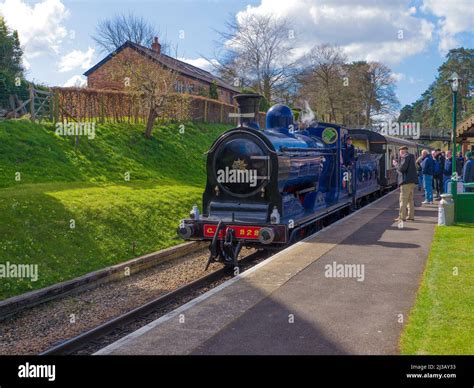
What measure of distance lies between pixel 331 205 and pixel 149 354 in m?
8.91

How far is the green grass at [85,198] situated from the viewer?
31.8 ft

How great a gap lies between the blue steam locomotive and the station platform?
791 millimetres

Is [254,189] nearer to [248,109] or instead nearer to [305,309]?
[248,109]

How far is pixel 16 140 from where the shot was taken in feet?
55.9

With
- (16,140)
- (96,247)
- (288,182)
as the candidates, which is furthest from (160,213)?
(16,140)

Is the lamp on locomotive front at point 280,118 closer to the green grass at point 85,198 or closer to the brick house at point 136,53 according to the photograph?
the green grass at point 85,198

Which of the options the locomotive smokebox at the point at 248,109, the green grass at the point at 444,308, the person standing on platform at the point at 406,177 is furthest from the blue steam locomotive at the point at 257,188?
the green grass at the point at 444,308

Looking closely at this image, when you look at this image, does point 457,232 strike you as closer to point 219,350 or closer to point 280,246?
point 280,246

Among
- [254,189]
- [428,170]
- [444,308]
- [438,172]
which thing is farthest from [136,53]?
[444,308]

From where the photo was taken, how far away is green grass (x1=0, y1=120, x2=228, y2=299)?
970 cm

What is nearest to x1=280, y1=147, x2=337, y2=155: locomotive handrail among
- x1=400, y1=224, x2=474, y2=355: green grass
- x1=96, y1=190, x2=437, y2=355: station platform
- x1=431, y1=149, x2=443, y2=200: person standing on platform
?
x1=96, y1=190, x2=437, y2=355: station platform

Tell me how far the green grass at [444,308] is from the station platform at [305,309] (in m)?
0.15

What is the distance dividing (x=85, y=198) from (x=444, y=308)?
30.8ft

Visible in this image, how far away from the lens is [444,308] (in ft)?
19.7
